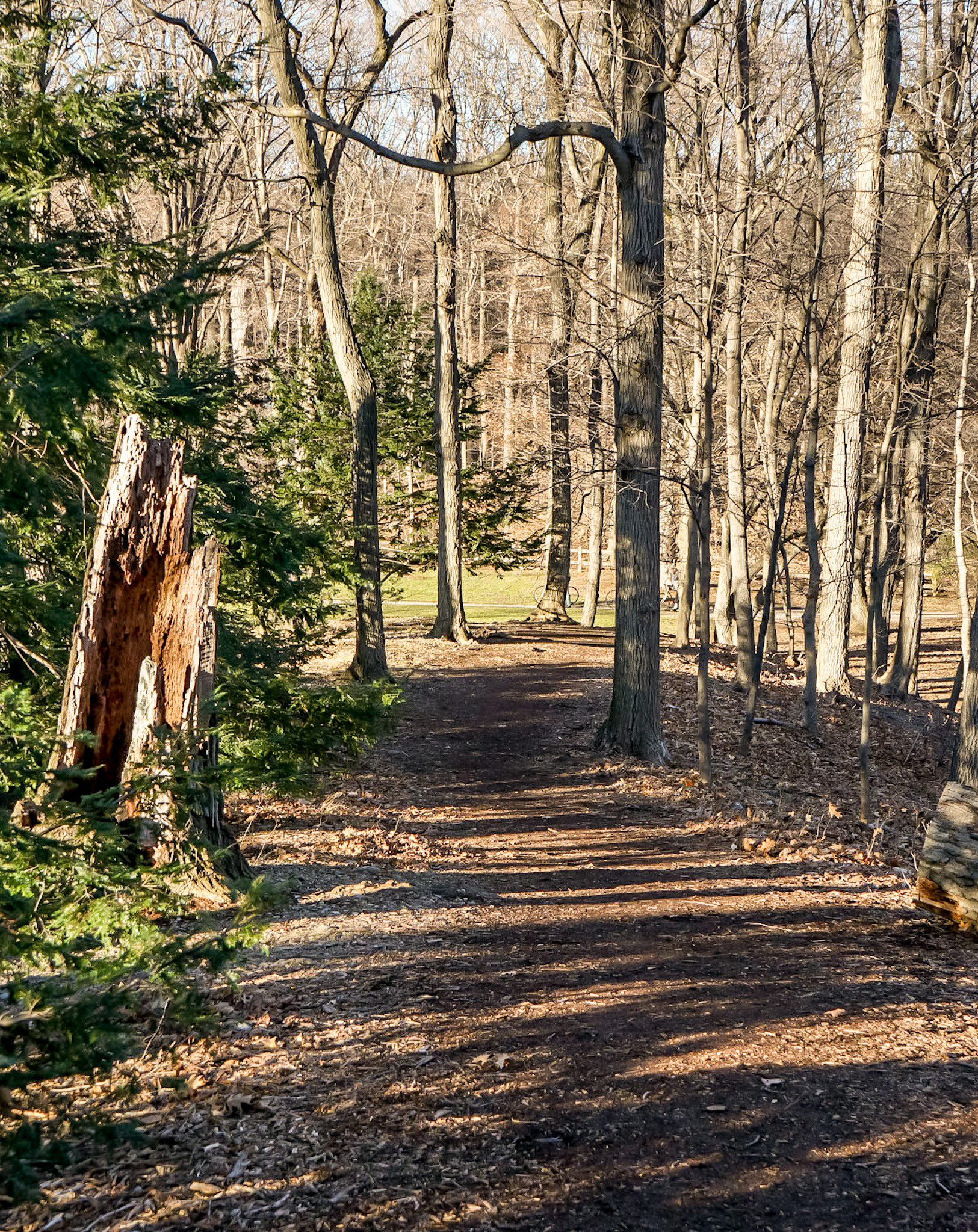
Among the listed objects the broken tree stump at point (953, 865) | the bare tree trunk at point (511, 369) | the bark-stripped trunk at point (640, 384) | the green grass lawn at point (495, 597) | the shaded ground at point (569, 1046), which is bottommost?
the shaded ground at point (569, 1046)

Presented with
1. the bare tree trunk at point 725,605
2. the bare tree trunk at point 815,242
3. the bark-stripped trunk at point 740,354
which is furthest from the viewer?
the bare tree trunk at point 725,605

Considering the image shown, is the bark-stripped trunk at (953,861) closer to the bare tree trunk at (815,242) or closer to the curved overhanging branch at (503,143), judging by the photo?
the bare tree trunk at (815,242)

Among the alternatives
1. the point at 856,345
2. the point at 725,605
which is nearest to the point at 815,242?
the point at 856,345

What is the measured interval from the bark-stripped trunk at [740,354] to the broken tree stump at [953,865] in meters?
6.25

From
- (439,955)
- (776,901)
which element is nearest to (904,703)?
(776,901)

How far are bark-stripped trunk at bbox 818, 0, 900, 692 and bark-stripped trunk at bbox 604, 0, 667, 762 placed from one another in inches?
112

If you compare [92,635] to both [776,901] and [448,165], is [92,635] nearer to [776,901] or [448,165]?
[776,901]

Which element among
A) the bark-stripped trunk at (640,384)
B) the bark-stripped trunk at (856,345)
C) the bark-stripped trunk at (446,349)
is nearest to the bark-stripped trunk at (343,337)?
the bark-stripped trunk at (640,384)

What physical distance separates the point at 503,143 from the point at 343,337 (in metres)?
4.42

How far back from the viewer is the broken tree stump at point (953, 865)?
6.97 metres

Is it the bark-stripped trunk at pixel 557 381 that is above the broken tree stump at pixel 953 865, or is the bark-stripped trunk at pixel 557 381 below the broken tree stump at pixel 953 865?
above

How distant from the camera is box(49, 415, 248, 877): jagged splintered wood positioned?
5578 mm

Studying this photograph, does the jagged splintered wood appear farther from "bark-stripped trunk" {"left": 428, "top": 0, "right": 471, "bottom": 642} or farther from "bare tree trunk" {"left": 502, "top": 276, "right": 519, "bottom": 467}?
"bare tree trunk" {"left": 502, "top": 276, "right": 519, "bottom": 467}

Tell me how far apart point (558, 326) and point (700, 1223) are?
68.8ft
